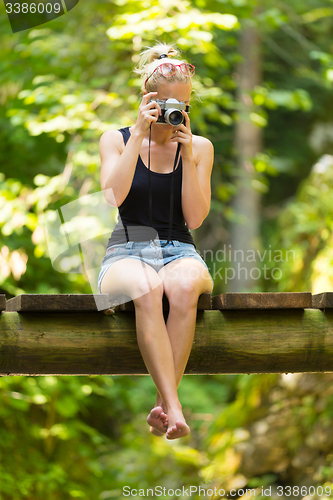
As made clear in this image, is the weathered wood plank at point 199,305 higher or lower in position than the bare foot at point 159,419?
higher

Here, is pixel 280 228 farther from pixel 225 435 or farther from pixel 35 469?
pixel 35 469

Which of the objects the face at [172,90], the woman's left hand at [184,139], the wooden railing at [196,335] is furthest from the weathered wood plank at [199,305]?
the face at [172,90]

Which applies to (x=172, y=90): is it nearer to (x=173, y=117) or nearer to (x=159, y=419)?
(x=173, y=117)

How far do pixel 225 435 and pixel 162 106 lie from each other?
339 centimetres

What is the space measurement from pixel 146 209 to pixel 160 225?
0.09 metres

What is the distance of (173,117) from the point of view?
1849mm

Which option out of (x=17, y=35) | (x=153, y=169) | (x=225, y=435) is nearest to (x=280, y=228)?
(x=225, y=435)

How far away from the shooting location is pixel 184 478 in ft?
14.8

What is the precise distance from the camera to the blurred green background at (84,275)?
3639 millimetres

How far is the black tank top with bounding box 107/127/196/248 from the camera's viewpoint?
1956mm

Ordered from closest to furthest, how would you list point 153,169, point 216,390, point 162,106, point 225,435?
1. point 162,106
2. point 153,169
3. point 225,435
4. point 216,390

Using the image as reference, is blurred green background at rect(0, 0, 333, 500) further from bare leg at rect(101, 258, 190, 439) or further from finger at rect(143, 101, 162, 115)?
bare leg at rect(101, 258, 190, 439)

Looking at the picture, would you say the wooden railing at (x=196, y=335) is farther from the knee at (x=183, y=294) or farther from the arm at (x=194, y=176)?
the arm at (x=194, y=176)

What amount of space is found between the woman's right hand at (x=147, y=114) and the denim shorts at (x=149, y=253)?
0.44 metres
